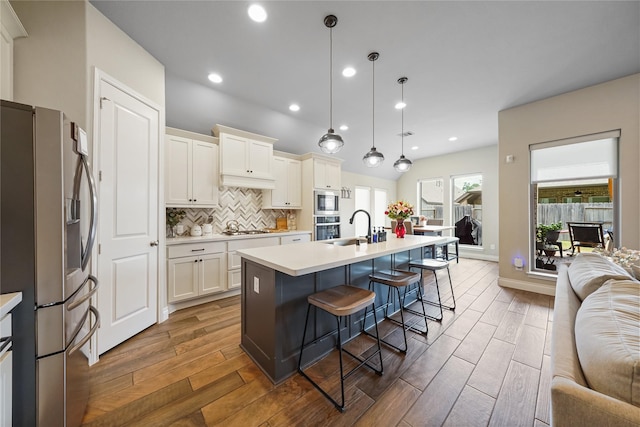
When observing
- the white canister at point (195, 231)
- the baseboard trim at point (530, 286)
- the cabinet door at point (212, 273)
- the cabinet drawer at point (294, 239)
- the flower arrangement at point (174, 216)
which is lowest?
the baseboard trim at point (530, 286)

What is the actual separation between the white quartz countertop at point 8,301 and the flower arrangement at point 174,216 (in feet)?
7.55

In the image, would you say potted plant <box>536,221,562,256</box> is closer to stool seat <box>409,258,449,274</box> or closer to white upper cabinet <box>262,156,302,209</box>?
stool seat <box>409,258,449,274</box>

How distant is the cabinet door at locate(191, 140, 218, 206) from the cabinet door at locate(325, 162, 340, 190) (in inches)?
Answer: 82.4

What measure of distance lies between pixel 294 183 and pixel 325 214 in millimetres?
874

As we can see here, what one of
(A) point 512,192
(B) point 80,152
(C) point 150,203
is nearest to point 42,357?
(B) point 80,152

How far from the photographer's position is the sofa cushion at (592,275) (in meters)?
1.21

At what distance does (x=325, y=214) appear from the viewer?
4559 millimetres

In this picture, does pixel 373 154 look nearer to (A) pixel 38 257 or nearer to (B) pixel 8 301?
(A) pixel 38 257

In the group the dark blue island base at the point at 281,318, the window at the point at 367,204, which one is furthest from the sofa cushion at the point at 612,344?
the window at the point at 367,204

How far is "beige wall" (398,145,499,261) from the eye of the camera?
221 inches

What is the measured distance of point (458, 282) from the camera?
13.0ft

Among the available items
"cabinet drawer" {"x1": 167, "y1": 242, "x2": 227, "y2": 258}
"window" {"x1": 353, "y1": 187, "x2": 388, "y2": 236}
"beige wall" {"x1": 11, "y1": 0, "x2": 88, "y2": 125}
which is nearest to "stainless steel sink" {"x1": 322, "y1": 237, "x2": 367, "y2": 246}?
"cabinet drawer" {"x1": 167, "y1": 242, "x2": 227, "y2": 258}

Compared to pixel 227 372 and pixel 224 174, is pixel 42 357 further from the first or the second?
pixel 224 174

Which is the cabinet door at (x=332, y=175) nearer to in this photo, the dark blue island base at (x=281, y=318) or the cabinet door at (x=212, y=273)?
the cabinet door at (x=212, y=273)
